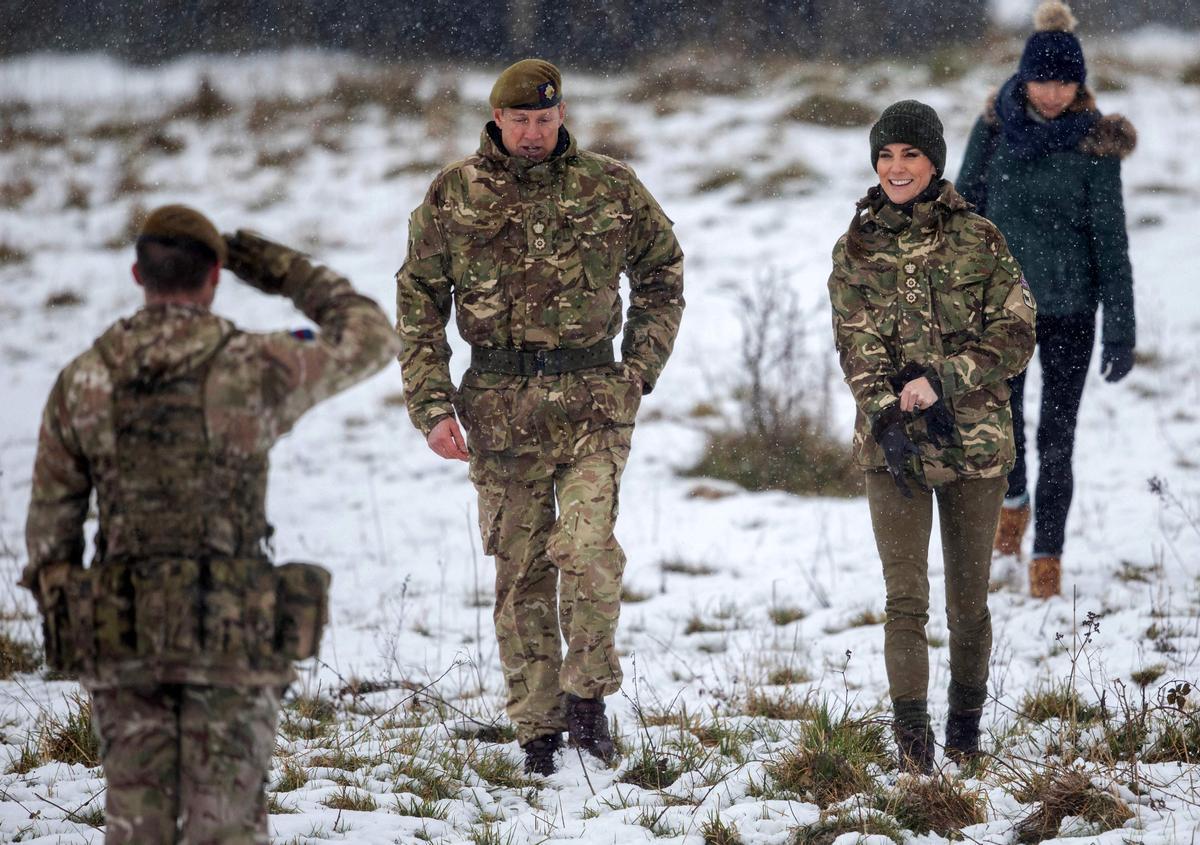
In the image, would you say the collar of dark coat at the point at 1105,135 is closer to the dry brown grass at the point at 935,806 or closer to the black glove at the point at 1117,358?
the black glove at the point at 1117,358

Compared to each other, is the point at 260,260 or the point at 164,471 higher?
the point at 260,260

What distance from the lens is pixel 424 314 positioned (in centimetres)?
407

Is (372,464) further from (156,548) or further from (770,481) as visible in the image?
(156,548)

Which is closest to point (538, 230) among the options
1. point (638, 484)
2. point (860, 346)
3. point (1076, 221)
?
point (860, 346)

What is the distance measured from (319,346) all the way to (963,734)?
2.44 meters

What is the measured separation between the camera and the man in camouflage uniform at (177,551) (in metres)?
2.44

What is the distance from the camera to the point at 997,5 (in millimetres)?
18375

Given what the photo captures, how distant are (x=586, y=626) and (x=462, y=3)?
1666 cm

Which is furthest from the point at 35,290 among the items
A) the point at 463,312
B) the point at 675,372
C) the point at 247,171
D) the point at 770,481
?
the point at 463,312

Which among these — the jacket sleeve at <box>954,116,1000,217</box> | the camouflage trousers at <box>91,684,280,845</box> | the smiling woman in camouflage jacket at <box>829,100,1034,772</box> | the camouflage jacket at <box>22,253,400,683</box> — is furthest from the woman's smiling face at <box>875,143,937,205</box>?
the camouflage trousers at <box>91,684,280,845</box>

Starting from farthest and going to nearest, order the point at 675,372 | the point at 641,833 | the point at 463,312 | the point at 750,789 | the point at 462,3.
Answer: the point at 462,3
the point at 675,372
the point at 463,312
the point at 750,789
the point at 641,833

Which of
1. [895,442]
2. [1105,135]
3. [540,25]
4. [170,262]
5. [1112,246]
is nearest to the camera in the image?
[170,262]

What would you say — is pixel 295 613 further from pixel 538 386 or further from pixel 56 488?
pixel 538 386

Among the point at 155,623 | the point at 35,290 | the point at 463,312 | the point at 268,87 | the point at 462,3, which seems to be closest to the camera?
the point at 155,623
